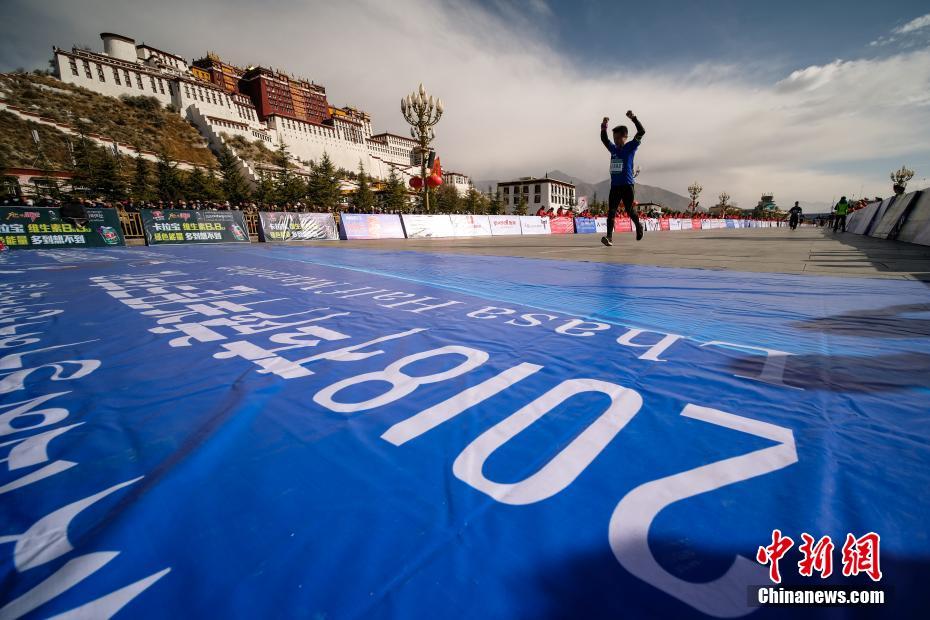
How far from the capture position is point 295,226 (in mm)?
16312

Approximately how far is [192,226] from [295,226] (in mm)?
3755

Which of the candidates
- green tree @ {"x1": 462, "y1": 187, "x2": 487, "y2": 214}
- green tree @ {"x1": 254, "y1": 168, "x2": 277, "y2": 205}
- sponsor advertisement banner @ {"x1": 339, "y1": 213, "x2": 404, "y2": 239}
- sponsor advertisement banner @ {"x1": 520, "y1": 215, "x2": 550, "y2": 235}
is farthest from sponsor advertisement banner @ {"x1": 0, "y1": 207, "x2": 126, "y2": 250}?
green tree @ {"x1": 462, "y1": 187, "x2": 487, "y2": 214}

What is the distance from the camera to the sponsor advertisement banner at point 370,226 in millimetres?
16719

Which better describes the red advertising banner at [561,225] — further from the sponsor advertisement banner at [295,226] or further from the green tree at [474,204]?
the green tree at [474,204]

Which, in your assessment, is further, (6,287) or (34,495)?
(6,287)

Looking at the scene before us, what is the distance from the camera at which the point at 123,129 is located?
49250 millimetres

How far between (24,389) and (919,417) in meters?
3.30

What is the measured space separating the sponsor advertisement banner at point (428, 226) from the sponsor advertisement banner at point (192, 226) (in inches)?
271

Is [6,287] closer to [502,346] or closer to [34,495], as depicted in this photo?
[34,495]

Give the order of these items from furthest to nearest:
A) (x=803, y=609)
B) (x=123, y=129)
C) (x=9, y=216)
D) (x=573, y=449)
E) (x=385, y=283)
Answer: (x=123, y=129)
(x=9, y=216)
(x=385, y=283)
(x=573, y=449)
(x=803, y=609)

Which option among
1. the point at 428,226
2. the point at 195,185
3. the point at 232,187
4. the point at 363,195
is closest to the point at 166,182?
the point at 195,185

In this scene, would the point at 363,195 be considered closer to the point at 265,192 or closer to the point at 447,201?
the point at 265,192

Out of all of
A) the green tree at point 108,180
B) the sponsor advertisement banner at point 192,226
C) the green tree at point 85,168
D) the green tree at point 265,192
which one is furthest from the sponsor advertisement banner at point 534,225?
the green tree at point 85,168

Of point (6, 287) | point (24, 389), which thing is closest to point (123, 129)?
point (6, 287)
